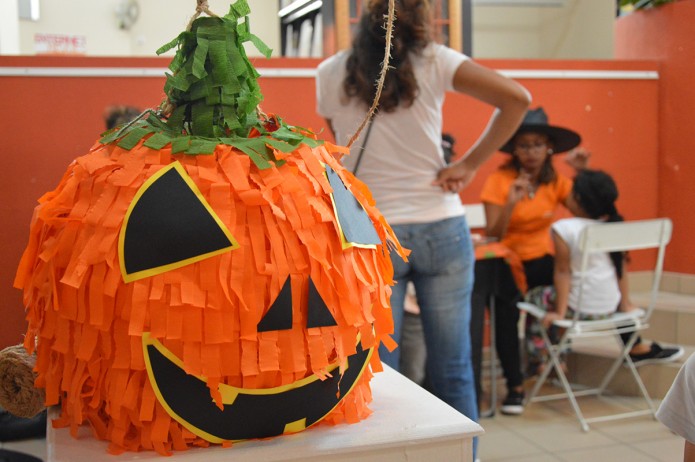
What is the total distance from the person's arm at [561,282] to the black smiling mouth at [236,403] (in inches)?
92.1

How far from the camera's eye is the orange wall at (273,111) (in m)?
3.38

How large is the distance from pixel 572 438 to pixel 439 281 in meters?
1.48

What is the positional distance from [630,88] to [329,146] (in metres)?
3.83

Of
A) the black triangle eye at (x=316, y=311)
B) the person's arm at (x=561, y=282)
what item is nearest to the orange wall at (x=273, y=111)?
the person's arm at (x=561, y=282)

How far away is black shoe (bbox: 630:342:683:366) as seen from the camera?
3.13 m

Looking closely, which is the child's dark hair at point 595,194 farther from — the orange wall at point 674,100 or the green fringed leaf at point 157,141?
the green fringed leaf at point 157,141

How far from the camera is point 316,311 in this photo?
33.9 inches

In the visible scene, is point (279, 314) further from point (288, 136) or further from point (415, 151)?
point (415, 151)

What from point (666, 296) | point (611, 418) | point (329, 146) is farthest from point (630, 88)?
point (329, 146)

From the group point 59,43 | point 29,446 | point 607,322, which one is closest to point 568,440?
point 607,322

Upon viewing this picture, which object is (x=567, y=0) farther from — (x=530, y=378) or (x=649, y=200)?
(x=530, y=378)

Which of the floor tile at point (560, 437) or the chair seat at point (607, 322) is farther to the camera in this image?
the chair seat at point (607, 322)

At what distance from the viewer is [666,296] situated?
137 inches

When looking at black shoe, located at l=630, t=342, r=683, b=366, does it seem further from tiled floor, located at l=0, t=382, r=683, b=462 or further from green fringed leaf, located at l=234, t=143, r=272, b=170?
green fringed leaf, located at l=234, t=143, r=272, b=170
